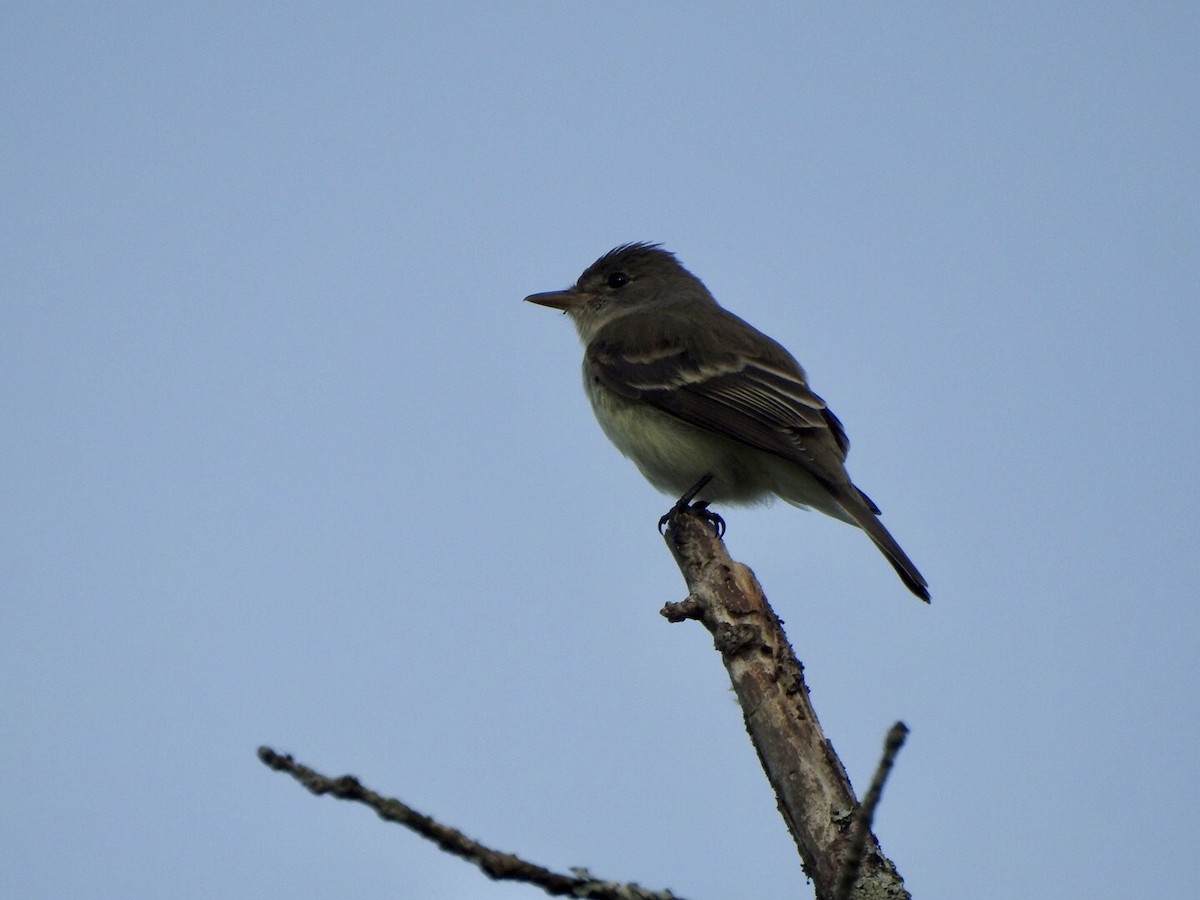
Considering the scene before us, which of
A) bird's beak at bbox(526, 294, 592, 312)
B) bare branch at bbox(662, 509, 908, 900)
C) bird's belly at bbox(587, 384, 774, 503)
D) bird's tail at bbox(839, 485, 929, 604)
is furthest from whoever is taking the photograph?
bird's beak at bbox(526, 294, 592, 312)

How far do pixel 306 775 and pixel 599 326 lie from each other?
7.52 m

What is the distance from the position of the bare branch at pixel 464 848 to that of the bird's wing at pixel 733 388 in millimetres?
4698

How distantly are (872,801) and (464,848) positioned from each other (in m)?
0.99

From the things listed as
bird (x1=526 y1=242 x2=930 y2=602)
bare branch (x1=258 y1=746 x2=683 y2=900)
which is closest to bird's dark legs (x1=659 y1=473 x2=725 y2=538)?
bird (x1=526 y1=242 x2=930 y2=602)

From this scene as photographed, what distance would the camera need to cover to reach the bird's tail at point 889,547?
6.96 meters

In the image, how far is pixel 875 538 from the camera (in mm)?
7176

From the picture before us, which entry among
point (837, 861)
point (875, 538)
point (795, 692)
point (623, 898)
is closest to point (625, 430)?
point (875, 538)

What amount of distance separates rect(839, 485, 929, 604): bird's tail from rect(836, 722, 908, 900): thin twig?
432cm

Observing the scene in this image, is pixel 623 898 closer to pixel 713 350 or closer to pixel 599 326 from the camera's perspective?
pixel 713 350

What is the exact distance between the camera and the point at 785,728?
4367mm

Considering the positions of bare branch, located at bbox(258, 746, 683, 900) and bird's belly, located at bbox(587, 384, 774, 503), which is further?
bird's belly, located at bbox(587, 384, 774, 503)

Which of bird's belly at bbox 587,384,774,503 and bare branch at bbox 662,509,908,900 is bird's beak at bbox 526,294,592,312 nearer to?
bird's belly at bbox 587,384,774,503

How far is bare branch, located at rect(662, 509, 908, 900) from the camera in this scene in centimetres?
402

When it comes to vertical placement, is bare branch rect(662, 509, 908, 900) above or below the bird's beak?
below
